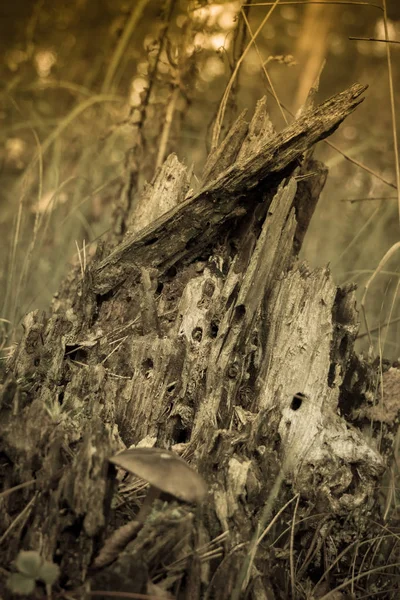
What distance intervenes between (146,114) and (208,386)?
2.23 meters

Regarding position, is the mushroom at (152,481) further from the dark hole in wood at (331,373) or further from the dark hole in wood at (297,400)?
the dark hole in wood at (331,373)

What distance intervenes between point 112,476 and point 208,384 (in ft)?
1.84

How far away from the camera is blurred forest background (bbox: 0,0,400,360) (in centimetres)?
299

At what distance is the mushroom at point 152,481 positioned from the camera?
1.15 meters

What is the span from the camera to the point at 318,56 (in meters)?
6.28

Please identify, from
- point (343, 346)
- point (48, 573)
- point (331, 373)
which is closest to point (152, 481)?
point (48, 573)

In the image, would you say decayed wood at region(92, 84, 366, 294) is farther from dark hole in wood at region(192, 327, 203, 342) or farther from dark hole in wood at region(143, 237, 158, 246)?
dark hole in wood at region(192, 327, 203, 342)

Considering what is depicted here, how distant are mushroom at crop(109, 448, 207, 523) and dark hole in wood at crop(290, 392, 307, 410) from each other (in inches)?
26.6

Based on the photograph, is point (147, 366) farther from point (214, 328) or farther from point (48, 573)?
point (48, 573)

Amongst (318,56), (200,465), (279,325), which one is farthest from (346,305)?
(318,56)

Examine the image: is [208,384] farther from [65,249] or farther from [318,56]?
[318,56]

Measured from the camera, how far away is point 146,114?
339cm

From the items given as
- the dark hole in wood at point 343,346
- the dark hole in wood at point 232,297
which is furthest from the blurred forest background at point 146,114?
the dark hole in wood at point 232,297

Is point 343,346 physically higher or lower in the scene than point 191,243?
lower
